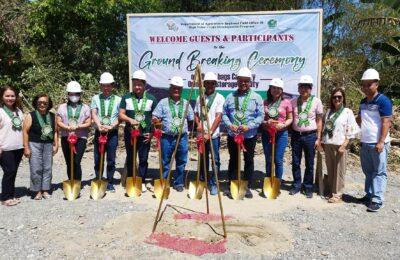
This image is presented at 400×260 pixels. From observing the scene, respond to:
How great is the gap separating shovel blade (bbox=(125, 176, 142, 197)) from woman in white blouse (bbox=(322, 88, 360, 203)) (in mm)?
2842

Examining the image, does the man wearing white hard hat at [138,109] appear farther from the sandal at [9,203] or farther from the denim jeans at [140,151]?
the sandal at [9,203]

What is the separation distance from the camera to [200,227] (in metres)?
4.84

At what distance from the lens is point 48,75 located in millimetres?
12375

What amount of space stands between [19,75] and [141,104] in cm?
856

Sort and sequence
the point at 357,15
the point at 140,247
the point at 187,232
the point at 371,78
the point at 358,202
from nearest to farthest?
the point at 140,247
the point at 187,232
the point at 371,78
the point at 358,202
the point at 357,15

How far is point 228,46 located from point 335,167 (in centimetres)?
311

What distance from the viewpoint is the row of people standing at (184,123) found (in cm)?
572

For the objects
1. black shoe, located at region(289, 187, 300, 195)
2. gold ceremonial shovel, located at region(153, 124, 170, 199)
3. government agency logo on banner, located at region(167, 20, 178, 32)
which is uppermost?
government agency logo on banner, located at region(167, 20, 178, 32)

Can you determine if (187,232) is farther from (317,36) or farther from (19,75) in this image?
(19,75)

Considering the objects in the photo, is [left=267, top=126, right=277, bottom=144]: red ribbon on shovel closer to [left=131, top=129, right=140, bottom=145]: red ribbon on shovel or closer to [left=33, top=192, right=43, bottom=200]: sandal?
[left=131, top=129, right=140, bottom=145]: red ribbon on shovel

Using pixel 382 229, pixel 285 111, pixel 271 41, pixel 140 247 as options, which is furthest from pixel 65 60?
pixel 382 229

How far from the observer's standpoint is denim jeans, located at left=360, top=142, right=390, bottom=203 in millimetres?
5457

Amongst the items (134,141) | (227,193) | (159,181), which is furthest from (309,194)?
(134,141)

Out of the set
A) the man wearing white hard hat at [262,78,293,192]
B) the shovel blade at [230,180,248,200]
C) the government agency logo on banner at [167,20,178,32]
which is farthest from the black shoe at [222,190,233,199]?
the government agency logo on banner at [167,20,178,32]
